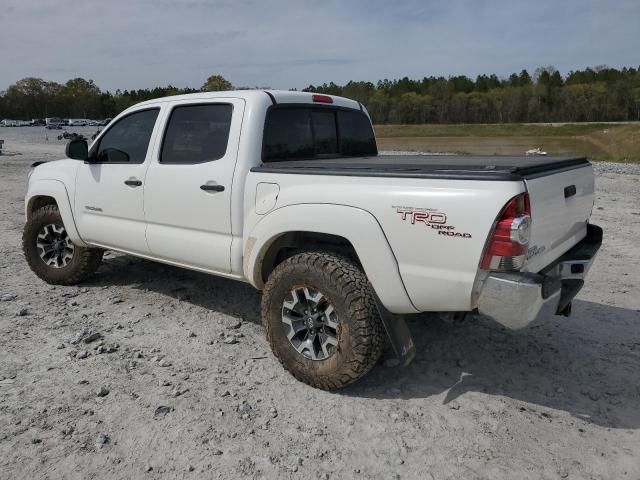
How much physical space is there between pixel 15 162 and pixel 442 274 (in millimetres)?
22881

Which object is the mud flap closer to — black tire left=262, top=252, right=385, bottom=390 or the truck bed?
black tire left=262, top=252, right=385, bottom=390

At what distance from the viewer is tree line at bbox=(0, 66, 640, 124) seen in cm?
10194

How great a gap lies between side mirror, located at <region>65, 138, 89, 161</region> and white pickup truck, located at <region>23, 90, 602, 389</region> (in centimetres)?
1

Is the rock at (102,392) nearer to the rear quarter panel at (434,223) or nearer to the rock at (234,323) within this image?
the rock at (234,323)

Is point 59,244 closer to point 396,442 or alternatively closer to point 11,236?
point 11,236

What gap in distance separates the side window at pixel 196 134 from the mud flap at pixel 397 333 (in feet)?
5.56

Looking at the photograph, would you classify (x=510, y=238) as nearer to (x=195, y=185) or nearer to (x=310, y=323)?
(x=310, y=323)

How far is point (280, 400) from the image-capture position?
3.40 m

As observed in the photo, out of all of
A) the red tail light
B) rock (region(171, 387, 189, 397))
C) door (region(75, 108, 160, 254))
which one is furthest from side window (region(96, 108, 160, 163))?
rock (region(171, 387, 189, 397))

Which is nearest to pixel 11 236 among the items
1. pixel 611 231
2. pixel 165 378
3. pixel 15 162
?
pixel 165 378

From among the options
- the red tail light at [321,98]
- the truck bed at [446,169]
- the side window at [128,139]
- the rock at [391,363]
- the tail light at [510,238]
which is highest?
the red tail light at [321,98]

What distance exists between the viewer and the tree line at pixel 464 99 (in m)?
102

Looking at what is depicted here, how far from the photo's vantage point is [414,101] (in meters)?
→ 119

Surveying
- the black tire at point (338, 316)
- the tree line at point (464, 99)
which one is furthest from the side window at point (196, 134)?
the tree line at point (464, 99)
